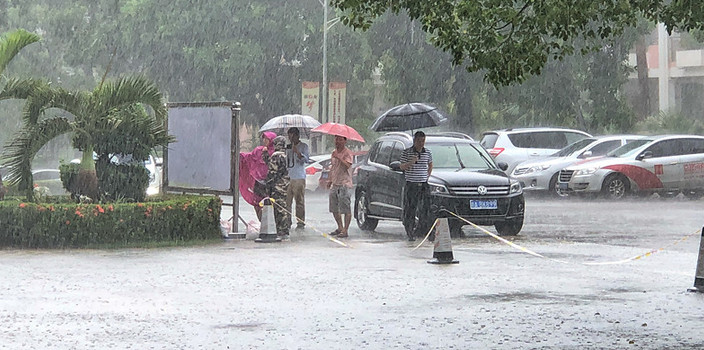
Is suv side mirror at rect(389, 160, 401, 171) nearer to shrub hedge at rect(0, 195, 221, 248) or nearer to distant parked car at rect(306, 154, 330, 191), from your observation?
shrub hedge at rect(0, 195, 221, 248)

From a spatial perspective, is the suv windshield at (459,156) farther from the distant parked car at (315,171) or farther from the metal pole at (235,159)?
the distant parked car at (315,171)

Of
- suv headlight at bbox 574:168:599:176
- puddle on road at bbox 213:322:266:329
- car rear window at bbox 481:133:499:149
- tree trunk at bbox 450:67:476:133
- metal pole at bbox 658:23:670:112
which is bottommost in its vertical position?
puddle on road at bbox 213:322:266:329

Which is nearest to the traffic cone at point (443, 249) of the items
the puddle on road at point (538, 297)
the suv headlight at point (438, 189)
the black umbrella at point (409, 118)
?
the puddle on road at point (538, 297)

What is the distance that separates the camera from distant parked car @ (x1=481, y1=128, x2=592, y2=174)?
34188mm

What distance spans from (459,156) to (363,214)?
1.84 metres

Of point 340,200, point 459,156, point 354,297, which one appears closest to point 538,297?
point 354,297

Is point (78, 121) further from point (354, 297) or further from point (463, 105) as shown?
point (463, 105)

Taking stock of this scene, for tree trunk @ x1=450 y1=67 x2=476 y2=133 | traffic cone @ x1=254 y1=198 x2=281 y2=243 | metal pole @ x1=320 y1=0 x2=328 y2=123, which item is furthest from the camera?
metal pole @ x1=320 y1=0 x2=328 y2=123

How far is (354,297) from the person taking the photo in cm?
1255

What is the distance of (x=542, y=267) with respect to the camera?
1548 centimetres

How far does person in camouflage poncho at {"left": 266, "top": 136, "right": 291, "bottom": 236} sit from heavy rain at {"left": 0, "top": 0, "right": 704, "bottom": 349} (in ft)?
0.12

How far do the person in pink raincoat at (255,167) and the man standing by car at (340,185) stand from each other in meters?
0.99

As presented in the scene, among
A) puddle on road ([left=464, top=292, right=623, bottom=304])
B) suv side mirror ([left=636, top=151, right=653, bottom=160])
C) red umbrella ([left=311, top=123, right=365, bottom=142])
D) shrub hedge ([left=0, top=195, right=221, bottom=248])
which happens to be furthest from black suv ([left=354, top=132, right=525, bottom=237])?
suv side mirror ([left=636, top=151, right=653, bottom=160])

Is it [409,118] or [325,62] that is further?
[325,62]
